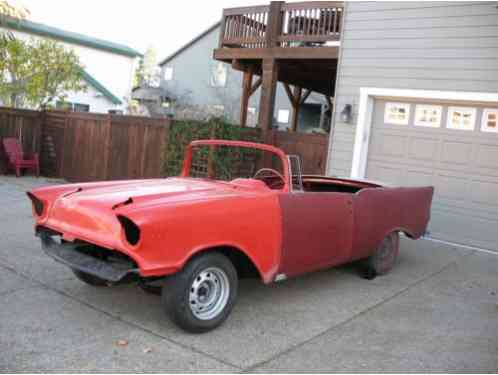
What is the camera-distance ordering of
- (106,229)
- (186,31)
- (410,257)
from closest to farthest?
1. (106,229)
2. (410,257)
3. (186,31)

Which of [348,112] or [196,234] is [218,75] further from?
[196,234]

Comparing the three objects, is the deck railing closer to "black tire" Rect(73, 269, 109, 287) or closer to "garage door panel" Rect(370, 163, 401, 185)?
"garage door panel" Rect(370, 163, 401, 185)

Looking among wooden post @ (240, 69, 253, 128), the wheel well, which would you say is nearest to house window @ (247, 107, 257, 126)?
wooden post @ (240, 69, 253, 128)

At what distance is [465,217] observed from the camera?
27.7ft

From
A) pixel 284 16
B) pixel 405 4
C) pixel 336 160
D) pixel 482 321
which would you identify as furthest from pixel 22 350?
pixel 284 16

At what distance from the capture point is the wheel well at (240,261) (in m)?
4.21

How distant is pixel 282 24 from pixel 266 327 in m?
8.93

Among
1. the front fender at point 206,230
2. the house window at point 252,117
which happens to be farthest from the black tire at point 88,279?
the house window at point 252,117

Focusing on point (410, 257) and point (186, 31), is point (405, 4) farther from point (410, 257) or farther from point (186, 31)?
A: point (186, 31)

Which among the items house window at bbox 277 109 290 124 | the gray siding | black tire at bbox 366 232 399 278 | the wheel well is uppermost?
the gray siding

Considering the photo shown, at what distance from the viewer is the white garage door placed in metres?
8.20

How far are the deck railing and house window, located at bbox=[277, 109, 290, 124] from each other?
14438mm

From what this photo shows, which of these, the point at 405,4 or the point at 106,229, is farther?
the point at 405,4

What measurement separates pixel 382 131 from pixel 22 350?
717 centimetres
